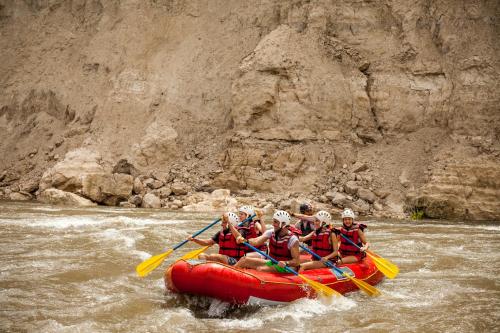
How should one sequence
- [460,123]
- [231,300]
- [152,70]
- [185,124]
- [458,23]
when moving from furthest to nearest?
[152,70] < [185,124] < [458,23] < [460,123] < [231,300]

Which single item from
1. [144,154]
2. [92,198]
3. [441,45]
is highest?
[441,45]

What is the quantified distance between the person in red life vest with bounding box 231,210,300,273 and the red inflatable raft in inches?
6.5

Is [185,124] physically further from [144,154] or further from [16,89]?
[16,89]

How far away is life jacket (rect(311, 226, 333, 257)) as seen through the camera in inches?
310

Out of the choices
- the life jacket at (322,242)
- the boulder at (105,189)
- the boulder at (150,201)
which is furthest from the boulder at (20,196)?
the life jacket at (322,242)

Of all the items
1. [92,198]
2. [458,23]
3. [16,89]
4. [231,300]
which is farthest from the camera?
[16,89]

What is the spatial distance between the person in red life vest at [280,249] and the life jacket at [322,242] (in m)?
1.04

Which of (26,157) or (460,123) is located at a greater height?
(460,123)

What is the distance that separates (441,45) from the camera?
21.4 m

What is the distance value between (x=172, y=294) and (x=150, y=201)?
1136 cm

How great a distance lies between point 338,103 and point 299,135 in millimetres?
2097

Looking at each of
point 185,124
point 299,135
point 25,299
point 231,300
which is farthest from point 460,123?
point 25,299

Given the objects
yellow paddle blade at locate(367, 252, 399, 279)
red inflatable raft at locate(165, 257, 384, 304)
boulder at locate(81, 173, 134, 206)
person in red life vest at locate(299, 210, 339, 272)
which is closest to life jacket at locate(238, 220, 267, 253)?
red inflatable raft at locate(165, 257, 384, 304)

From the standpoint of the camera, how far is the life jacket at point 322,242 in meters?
7.87
